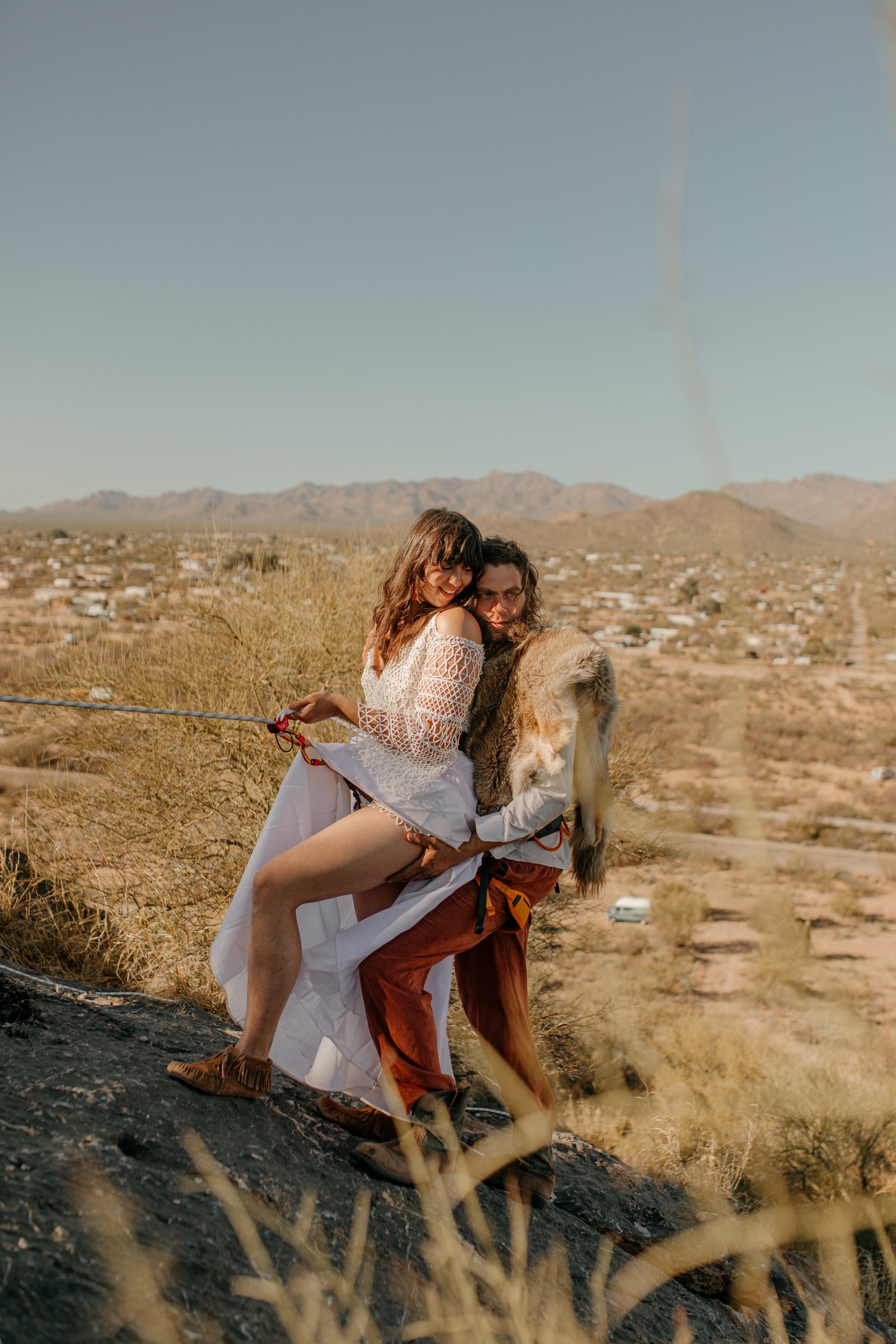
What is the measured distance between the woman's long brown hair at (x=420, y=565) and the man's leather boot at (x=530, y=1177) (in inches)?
70.2

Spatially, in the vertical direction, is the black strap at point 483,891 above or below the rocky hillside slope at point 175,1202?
above

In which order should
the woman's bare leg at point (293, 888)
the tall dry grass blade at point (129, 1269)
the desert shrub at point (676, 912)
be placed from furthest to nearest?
the desert shrub at point (676, 912), the woman's bare leg at point (293, 888), the tall dry grass blade at point (129, 1269)

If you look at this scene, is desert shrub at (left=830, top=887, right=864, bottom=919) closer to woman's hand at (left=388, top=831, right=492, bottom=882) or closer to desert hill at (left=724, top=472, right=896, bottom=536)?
woman's hand at (left=388, top=831, right=492, bottom=882)

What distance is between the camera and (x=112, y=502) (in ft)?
547

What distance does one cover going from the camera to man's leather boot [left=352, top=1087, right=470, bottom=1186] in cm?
249

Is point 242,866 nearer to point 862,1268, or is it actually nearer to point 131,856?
point 131,856

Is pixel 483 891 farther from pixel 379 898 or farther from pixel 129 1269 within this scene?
pixel 129 1269

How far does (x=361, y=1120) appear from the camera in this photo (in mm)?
2809

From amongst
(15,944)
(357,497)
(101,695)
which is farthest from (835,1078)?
(357,497)

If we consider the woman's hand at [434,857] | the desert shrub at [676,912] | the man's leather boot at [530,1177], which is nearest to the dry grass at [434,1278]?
the man's leather boot at [530,1177]

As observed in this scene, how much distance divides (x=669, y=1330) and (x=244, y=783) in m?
5.12

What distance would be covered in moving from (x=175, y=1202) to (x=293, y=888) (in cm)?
83

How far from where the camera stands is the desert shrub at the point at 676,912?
485 inches

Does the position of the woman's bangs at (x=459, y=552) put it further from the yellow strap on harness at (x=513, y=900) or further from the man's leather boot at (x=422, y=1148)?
the man's leather boot at (x=422, y=1148)
